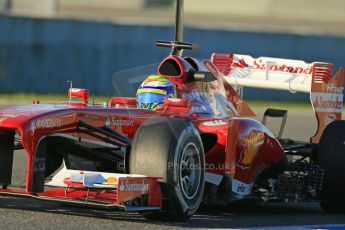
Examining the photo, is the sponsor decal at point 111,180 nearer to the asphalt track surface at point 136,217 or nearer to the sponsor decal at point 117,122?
the asphalt track surface at point 136,217

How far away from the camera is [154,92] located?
9.23m

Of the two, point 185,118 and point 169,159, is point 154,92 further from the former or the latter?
point 169,159

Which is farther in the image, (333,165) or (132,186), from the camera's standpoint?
(333,165)

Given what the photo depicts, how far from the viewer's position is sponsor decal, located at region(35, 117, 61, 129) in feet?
25.7

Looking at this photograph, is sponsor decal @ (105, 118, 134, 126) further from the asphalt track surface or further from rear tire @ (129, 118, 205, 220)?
the asphalt track surface

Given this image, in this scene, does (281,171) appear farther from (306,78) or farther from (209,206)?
(306,78)

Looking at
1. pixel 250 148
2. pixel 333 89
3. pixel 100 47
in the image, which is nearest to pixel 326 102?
pixel 333 89

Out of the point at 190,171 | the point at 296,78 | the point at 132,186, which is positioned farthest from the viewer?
the point at 296,78

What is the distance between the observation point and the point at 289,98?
2477cm

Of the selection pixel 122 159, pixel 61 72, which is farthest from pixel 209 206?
pixel 61 72

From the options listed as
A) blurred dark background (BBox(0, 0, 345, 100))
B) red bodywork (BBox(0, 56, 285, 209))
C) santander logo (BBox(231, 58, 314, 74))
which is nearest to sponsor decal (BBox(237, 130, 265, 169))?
red bodywork (BBox(0, 56, 285, 209))

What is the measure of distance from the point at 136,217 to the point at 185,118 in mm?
1148

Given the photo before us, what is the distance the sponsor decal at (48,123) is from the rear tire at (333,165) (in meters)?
2.97

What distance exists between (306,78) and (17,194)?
415cm
